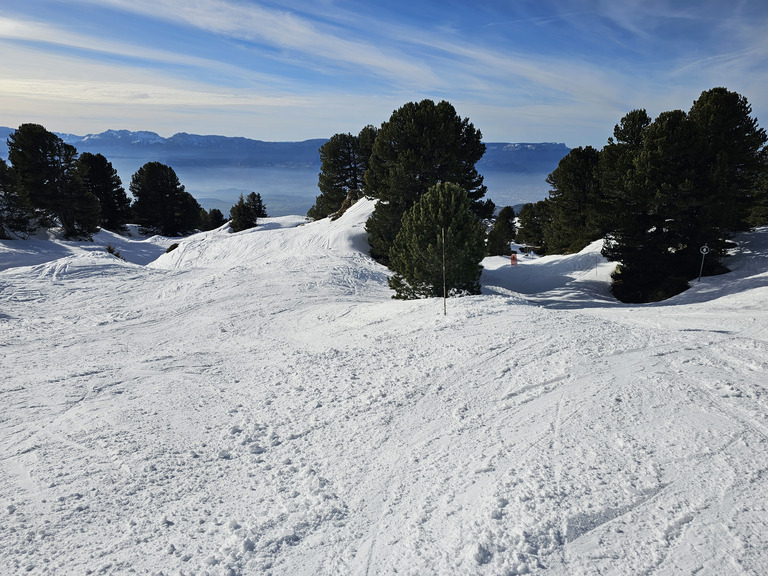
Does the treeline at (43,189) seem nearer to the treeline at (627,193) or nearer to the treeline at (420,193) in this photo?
the treeline at (420,193)

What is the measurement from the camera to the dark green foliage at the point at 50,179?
32812 millimetres

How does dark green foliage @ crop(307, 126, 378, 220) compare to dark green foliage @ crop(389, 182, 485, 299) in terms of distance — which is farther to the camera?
Answer: dark green foliage @ crop(307, 126, 378, 220)

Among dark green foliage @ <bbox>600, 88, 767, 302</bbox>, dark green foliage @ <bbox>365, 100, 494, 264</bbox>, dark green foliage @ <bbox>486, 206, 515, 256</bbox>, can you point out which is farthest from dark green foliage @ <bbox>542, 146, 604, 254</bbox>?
dark green foliage @ <bbox>486, 206, 515, 256</bbox>

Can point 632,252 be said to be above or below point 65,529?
above

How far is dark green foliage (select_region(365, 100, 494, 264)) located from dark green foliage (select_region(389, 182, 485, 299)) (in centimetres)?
872

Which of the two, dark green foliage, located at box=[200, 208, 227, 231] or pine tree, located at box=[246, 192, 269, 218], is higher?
pine tree, located at box=[246, 192, 269, 218]

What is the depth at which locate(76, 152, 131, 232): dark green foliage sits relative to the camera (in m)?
47.0

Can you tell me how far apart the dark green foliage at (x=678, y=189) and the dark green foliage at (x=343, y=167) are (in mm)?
26458

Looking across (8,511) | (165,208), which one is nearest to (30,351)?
(8,511)

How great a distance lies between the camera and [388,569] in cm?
405

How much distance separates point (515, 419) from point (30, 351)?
1243 cm

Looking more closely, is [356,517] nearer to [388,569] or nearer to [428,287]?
[388,569]

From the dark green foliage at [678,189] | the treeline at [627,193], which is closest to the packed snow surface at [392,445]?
the treeline at [627,193]

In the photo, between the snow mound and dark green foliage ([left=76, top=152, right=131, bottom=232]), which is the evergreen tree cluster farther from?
dark green foliage ([left=76, top=152, right=131, bottom=232])
